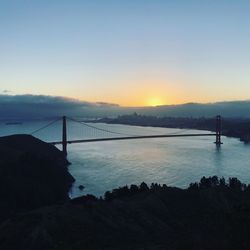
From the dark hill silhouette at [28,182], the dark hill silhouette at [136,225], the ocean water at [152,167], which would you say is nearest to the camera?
the dark hill silhouette at [136,225]

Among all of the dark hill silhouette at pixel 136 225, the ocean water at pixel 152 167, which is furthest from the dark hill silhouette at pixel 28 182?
the dark hill silhouette at pixel 136 225

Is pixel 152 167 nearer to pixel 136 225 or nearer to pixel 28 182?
pixel 28 182

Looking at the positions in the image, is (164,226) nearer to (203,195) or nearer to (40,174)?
(203,195)

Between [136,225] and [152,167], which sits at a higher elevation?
[136,225]

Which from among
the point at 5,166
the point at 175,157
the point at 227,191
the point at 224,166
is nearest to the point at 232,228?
the point at 227,191

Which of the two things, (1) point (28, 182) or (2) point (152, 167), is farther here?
(2) point (152, 167)

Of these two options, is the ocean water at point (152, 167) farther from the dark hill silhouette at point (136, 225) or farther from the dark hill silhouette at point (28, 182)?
the dark hill silhouette at point (136, 225)

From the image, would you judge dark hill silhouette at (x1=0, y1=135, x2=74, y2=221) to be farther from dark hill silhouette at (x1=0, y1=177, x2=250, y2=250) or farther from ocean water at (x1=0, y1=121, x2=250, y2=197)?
dark hill silhouette at (x1=0, y1=177, x2=250, y2=250)

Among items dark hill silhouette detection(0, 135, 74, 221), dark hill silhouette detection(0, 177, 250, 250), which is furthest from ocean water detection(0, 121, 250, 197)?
dark hill silhouette detection(0, 177, 250, 250)

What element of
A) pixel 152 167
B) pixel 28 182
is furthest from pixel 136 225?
pixel 152 167

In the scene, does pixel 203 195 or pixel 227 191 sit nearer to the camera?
pixel 203 195

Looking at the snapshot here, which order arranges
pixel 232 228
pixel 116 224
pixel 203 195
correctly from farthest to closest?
pixel 203 195 → pixel 116 224 → pixel 232 228
